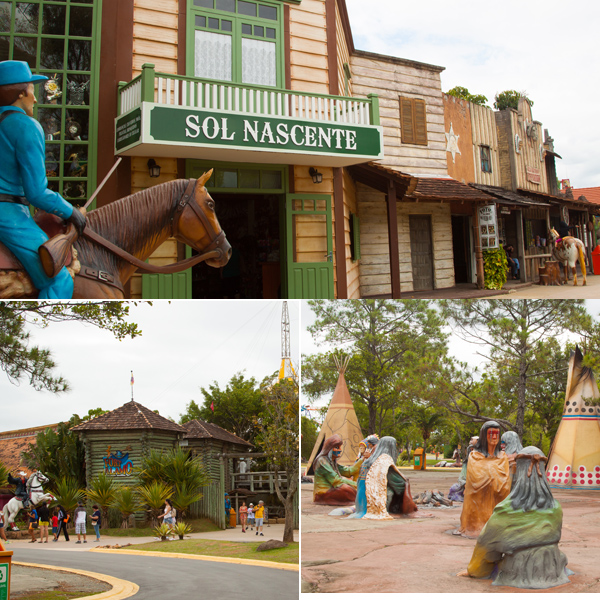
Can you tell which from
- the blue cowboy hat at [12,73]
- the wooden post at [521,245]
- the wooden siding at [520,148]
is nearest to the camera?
the blue cowboy hat at [12,73]

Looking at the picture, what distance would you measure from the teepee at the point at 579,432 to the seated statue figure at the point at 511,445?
1.18ft

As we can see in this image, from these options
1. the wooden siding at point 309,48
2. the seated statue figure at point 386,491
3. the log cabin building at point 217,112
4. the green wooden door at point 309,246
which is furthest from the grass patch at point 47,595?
the wooden siding at point 309,48

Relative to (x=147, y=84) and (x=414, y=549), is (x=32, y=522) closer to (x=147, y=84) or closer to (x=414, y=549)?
(x=414, y=549)

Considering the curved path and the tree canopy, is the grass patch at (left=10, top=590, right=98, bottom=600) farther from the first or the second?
the tree canopy

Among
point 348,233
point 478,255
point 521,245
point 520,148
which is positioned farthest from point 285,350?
point 520,148

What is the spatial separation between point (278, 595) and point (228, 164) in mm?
7629

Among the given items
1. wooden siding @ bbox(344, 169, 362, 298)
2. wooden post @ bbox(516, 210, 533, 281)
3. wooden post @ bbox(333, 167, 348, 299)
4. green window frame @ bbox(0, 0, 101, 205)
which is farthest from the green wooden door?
wooden post @ bbox(516, 210, 533, 281)

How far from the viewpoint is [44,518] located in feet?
15.6

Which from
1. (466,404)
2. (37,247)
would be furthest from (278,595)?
(37,247)

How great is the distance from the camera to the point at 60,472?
4848 mm

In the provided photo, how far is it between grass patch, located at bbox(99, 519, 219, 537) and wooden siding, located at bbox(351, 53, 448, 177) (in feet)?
41.7

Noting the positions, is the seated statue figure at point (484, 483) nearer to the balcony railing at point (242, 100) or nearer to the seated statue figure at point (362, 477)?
the seated statue figure at point (362, 477)

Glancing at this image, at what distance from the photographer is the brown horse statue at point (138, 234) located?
5.10 meters

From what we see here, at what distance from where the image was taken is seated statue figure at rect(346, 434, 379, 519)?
210 inches
